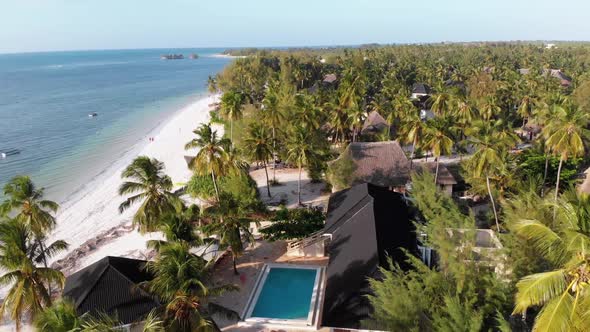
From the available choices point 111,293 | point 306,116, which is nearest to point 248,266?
point 111,293

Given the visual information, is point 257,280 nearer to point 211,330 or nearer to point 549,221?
point 211,330

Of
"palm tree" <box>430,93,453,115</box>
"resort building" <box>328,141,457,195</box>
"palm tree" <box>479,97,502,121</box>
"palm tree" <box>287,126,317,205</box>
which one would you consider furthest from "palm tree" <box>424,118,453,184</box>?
"palm tree" <box>479,97,502,121</box>

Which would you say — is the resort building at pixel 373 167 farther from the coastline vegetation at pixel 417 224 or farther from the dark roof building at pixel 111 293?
the dark roof building at pixel 111 293

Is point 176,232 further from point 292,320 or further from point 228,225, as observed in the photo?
point 292,320

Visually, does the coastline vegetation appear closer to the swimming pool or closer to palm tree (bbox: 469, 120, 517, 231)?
palm tree (bbox: 469, 120, 517, 231)

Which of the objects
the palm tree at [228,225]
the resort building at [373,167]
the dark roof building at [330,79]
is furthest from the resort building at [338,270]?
the dark roof building at [330,79]
